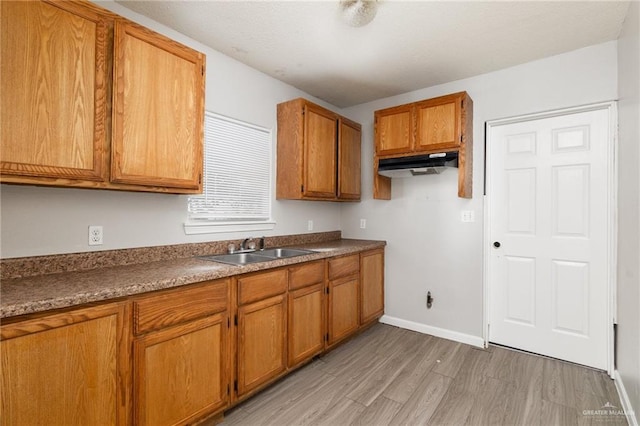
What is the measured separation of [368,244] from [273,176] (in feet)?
4.14

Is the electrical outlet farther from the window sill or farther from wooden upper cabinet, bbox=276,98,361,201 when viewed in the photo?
wooden upper cabinet, bbox=276,98,361,201

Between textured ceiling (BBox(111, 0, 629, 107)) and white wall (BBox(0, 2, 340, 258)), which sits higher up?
textured ceiling (BBox(111, 0, 629, 107))

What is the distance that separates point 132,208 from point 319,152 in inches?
67.8

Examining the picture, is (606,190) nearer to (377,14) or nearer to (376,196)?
(376,196)

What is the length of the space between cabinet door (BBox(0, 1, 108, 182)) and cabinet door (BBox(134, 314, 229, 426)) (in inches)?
37.2

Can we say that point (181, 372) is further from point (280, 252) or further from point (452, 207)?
point (452, 207)

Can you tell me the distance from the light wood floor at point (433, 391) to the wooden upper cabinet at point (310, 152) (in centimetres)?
159

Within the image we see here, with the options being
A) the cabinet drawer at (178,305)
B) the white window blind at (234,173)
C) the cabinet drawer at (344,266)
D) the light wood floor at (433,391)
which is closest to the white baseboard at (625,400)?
the light wood floor at (433,391)

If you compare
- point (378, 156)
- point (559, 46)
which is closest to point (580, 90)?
point (559, 46)

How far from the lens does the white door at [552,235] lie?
2.51 metres

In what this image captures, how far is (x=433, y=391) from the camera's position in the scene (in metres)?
2.24

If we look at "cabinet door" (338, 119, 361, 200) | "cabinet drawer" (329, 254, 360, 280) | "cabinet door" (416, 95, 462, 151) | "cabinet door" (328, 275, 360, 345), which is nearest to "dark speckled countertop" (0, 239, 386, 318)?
"cabinet drawer" (329, 254, 360, 280)

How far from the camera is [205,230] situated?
97.3 inches

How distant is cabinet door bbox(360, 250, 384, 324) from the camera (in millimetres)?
3211
